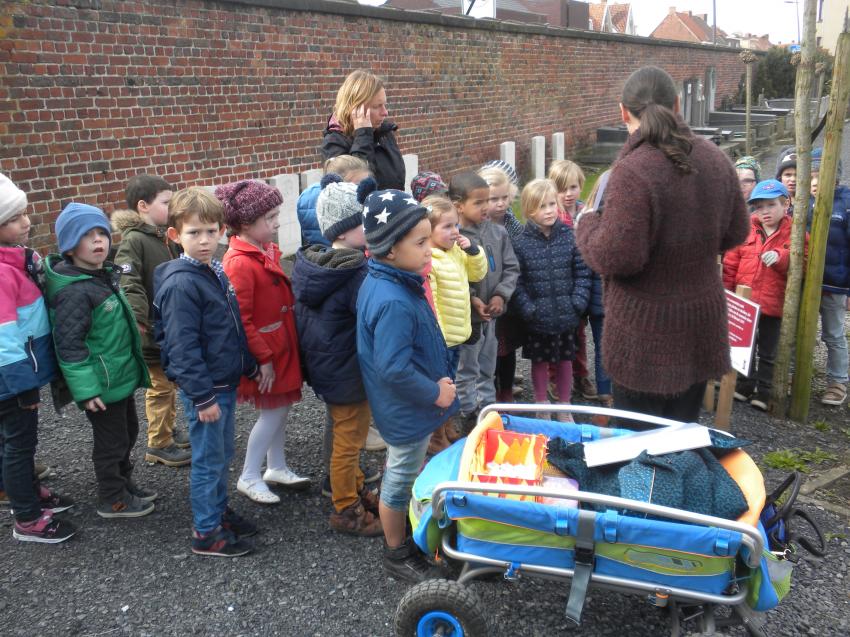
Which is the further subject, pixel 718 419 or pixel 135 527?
pixel 718 419

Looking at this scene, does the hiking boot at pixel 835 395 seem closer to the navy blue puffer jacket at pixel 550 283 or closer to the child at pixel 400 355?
the navy blue puffer jacket at pixel 550 283

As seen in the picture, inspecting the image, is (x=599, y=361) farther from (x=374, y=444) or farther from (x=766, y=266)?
(x=374, y=444)

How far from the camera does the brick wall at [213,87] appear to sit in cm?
690

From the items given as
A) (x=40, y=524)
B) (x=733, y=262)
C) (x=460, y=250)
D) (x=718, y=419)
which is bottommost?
(x=718, y=419)

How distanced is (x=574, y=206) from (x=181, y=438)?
3.08 meters

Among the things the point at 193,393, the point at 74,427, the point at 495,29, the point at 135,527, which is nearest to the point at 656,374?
the point at 193,393

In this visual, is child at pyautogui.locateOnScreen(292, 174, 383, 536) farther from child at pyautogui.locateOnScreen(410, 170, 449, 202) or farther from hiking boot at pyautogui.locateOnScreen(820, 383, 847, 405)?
hiking boot at pyautogui.locateOnScreen(820, 383, 847, 405)

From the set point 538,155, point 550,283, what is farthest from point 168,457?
point 538,155

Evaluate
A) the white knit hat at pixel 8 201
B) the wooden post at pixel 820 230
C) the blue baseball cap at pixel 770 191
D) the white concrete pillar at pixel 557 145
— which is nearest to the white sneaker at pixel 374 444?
the white knit hat at pixel 8 201

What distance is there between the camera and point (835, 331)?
5.12 meters

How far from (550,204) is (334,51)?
7.94 m

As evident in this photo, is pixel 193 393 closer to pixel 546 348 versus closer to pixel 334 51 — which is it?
pixel 546 348

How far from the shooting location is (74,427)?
4.70 metres

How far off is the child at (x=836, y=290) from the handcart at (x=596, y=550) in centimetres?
291
